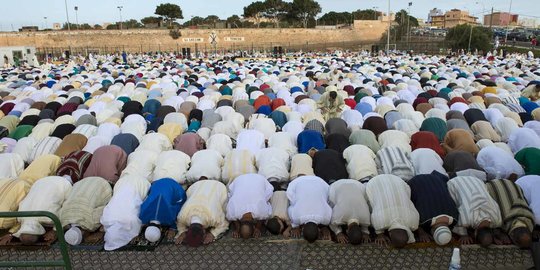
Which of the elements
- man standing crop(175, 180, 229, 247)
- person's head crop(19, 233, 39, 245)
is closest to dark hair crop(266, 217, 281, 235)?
man standing crop(175, 180, 229, 247)

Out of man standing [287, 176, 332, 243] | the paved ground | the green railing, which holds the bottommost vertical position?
the paved ground

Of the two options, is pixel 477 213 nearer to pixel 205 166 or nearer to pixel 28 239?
pixel 205 166

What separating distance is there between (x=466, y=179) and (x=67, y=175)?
4883mm

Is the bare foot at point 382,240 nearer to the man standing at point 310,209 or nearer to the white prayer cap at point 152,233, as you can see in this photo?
the man standing at point 310,209

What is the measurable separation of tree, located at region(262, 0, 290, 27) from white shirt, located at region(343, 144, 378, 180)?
4933 cm

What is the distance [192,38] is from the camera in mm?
39906

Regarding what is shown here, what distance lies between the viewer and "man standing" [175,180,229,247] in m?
4.11

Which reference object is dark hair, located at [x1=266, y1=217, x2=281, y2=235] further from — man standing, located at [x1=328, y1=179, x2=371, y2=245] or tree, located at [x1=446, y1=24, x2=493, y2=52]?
tree, located at [x1=446, y1=24, x2=493, y2=52]

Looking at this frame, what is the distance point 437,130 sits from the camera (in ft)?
22.1

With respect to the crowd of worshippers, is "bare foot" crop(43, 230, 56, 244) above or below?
below

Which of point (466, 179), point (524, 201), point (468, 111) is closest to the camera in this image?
point (524, 201)

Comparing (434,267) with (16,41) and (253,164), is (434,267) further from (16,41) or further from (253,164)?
(16,41)

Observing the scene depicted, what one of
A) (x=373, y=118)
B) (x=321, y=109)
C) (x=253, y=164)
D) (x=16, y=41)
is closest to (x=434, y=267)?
(x=253, y=164)

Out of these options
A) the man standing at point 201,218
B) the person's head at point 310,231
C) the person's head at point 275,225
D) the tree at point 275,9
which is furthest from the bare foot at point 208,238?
the tree at point 275,9
